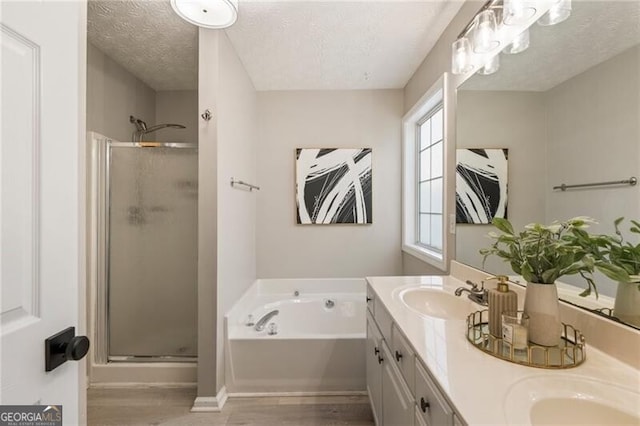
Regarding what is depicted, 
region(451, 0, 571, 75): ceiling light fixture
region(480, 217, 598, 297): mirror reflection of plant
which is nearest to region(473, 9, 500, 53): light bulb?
region(451, 0, 571, 75): ceiling light fixture

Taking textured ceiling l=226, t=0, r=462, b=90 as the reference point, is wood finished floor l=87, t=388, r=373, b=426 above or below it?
below

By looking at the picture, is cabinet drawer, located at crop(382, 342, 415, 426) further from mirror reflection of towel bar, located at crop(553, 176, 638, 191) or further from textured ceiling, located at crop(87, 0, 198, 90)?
textured ceiling, located at crop(87, 0, 198, 90)

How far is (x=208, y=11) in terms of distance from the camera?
4.78 ft

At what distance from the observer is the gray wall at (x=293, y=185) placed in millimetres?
2693

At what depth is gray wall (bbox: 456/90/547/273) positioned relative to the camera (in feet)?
3.59

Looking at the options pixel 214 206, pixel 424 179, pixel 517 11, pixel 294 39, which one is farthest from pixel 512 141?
pixel 214 206

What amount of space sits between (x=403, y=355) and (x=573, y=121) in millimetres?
1061

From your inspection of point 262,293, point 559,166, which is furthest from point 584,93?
point 262,293

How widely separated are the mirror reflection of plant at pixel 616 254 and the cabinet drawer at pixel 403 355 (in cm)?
62

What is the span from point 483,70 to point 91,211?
2.75m

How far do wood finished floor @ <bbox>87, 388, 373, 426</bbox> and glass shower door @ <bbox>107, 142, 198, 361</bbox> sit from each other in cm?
27

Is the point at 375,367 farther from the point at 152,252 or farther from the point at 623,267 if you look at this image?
the point at 152,252

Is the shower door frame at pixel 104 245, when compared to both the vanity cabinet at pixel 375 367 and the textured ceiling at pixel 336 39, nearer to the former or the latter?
the textured ceiling at pixel 336 39

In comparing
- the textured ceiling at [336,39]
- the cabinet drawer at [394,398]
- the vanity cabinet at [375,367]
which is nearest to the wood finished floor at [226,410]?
the vanity cabinet at [375,367]
